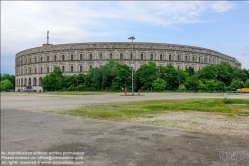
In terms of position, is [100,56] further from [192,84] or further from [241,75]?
[241,75]

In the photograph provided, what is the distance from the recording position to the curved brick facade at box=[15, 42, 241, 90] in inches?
3595

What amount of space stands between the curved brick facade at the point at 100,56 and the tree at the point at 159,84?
992 inches

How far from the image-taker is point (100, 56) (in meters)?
91.6

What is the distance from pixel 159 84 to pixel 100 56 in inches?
1297

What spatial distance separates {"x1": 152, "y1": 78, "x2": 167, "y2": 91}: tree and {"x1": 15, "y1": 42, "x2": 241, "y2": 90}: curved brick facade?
82.7 feet

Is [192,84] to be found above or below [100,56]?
below

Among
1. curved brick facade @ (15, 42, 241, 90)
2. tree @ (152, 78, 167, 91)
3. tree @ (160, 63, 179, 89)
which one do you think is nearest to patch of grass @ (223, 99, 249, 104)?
tree @ (152, 78, 167, 91)

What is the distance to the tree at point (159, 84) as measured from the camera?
2643 inches

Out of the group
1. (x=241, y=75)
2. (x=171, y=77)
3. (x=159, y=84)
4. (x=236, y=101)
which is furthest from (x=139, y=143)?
(x=171, y=77)

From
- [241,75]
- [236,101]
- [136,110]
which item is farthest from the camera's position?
[241,75]

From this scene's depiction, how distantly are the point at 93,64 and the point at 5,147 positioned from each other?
87.8 metres

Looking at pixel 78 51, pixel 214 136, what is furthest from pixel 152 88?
pixel 214 136

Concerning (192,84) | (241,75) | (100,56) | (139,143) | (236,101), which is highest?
(100,56)

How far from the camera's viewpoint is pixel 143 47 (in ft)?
303
